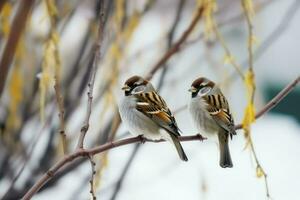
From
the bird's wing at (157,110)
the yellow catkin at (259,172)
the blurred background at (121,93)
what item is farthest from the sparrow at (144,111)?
the yellow catkin at (259,172)

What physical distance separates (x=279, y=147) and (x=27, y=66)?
200cm

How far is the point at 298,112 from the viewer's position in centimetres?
494

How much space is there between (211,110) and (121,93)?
54cm

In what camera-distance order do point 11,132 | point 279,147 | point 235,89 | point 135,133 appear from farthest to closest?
point 235,89
point 279,147
point 11,132
point 135,133

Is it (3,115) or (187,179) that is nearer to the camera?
(3,115)

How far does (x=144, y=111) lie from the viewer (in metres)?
1.26

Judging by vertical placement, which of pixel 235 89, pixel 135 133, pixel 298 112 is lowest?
pixel 298 112

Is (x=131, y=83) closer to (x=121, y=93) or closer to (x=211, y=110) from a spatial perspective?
(x=211, y=110)

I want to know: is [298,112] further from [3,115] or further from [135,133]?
[135,133]

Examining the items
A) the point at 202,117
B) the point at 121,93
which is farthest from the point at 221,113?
the point at 121,93

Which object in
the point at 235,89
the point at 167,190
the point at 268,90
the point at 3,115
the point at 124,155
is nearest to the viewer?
the point at 3,115

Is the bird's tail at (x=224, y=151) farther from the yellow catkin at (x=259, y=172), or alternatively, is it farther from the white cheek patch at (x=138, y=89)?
the white cheek patch at (x=138, y=89)

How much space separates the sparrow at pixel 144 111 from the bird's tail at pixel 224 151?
3.1 inches

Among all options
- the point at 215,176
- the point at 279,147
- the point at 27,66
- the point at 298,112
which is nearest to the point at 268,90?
the point at 298,112
